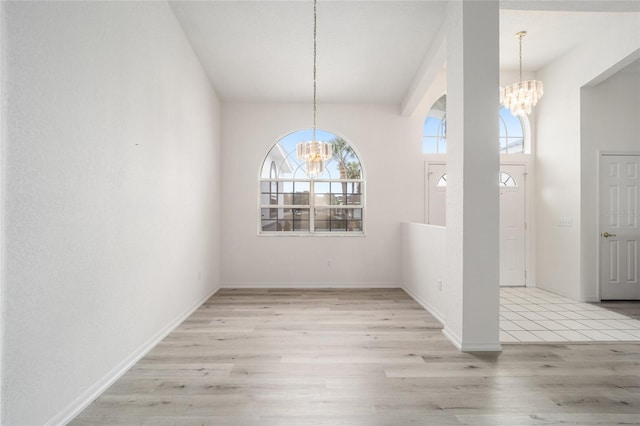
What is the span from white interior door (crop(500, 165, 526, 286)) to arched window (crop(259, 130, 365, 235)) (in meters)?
2.29

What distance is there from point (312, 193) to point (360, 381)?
363 centimetres

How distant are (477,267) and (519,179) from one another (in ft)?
10.9

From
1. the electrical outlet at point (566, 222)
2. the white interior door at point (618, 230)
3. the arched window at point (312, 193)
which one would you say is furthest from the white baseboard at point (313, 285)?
the white interior door at point (618, 230)

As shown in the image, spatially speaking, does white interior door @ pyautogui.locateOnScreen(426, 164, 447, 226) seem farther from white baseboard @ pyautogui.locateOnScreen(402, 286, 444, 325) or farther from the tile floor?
the tile floor

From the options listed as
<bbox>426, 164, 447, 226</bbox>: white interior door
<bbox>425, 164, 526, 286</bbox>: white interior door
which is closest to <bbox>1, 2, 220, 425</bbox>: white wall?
<bbox>426, 164, 447, 226</bbox>: white interior door

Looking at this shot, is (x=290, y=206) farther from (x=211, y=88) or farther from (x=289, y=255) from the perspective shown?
(x=211, y=88)

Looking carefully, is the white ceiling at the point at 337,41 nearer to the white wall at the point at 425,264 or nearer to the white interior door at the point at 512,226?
the white interior door at the point at 512,226

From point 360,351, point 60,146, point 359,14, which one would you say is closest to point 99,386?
point 60,146

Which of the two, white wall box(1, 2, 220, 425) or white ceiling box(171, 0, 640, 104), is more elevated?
white ceiling box(171, 0, 640, 104)

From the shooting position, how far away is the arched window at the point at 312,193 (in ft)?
17.8

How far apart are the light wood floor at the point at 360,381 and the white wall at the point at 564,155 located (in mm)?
1971

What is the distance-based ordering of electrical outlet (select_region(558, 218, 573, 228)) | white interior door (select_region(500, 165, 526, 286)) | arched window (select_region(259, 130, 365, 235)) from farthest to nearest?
1. arched window (select_region(259, 130, 365, 235))
2. white interior door (select_region(500, 165, 526, 286))
3. electrical outlet (select_region(558, 218, 573, 228))

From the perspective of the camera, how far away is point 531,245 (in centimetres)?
514

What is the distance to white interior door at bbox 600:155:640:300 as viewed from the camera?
4344 mm
